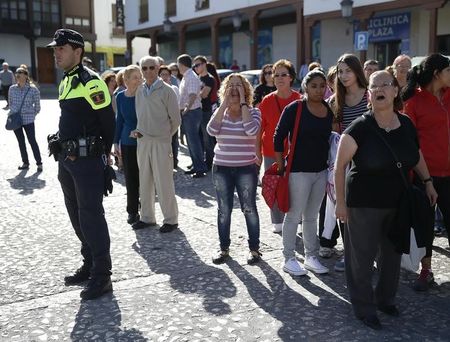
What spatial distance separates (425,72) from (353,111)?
25.1 inches

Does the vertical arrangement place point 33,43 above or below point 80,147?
above

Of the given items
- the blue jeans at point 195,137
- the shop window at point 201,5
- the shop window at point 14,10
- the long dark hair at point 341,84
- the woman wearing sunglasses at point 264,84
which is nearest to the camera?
the long dark hair at point 341,84

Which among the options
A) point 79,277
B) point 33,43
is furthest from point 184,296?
point 33,43

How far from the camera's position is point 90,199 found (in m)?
4.13

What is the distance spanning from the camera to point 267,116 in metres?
5.59

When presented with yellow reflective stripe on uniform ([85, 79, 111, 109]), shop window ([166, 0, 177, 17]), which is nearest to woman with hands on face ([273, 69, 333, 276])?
yellow reflective stripe on uniform ([85, 79, 111, 109])

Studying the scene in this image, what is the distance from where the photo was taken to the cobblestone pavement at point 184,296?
3.55 m

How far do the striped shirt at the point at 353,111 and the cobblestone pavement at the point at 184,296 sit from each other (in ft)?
4.16

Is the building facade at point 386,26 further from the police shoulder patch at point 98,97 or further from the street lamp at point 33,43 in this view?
the street lamp at point 33,43

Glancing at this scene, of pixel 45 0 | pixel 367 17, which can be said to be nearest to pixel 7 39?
pixel 45 0

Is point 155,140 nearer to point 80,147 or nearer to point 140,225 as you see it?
point 140,225

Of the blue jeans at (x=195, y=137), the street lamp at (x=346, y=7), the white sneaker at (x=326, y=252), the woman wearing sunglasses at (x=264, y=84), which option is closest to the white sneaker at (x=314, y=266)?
the white sneaker at (x=326, y=252)

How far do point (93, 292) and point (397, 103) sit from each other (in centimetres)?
258

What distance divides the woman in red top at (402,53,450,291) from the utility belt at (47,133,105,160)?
2.47 meters
